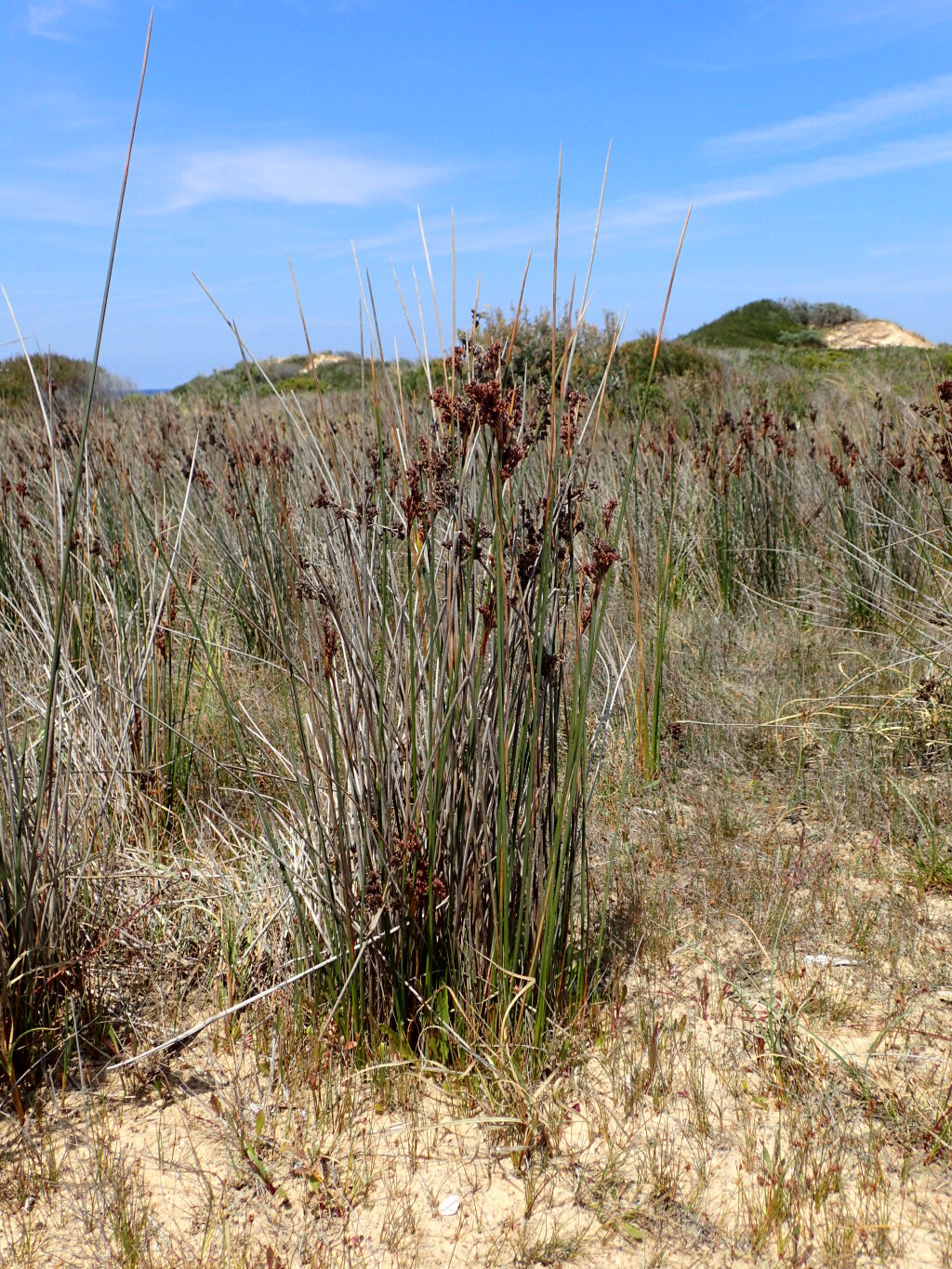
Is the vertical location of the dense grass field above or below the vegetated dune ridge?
below

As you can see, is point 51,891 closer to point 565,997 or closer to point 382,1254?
point 382,1254

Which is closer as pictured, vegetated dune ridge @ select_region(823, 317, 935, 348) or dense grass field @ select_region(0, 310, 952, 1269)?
dense grass field @ select_region(0, 310, 952, 1269)

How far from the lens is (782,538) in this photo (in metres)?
5.31

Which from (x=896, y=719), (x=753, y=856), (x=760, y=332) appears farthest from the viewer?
(x=760, y=332)

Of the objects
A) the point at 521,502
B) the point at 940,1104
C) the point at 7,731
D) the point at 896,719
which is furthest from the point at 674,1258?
the point at 896,719

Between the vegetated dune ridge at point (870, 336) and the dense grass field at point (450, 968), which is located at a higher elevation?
the vegetated dune ridge at point (870, 336)

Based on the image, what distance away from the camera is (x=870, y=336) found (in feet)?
81.0

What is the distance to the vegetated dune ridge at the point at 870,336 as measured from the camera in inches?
941

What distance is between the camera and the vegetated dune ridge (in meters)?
23.9

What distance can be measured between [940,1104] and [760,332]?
25.6 m

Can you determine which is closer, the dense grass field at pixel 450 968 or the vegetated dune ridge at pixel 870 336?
the dense grass field at pixel 450 968

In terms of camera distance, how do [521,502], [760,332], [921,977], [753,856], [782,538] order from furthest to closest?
[760,332], [782,538], [753,856], [921,977], [521,502]

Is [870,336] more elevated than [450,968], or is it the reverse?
[870,336]

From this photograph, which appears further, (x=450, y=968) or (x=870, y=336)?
(x=870, y=336)
